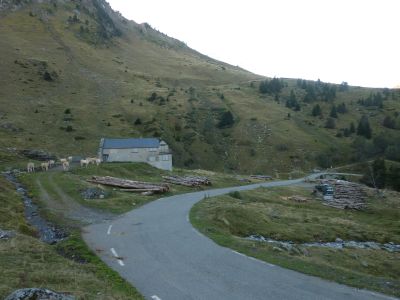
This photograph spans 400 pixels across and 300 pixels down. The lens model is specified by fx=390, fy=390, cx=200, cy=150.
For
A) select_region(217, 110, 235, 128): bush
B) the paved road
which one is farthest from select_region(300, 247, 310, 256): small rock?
select_region(217, 110, 235, 128): bush

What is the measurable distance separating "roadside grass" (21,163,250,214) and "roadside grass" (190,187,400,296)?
7.03 m

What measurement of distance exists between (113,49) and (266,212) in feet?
572

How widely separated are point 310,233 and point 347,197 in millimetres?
30368

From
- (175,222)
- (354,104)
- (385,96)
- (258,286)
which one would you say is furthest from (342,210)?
(385,96)

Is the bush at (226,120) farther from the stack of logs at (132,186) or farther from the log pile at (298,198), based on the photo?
the stack of logs at (132,186)

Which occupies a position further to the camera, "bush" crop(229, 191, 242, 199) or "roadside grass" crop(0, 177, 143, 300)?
"bush" crop(229, 191, 242, 199)

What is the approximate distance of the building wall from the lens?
68.1m

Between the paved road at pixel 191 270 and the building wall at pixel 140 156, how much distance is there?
138 feet

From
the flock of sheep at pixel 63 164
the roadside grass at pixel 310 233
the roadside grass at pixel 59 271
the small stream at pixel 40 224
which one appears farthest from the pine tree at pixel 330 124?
the roadside grass at pixel 59 271

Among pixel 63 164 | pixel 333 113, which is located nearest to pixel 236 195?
pixel 63 164

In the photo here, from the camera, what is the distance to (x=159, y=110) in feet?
384

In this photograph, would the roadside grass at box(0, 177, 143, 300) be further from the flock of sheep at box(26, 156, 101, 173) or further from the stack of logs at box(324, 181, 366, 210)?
the stack of logs at box(324, 181, 366, 210)

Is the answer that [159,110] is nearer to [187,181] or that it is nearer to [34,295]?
[187,181]

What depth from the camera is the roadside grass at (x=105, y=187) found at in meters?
36.3
